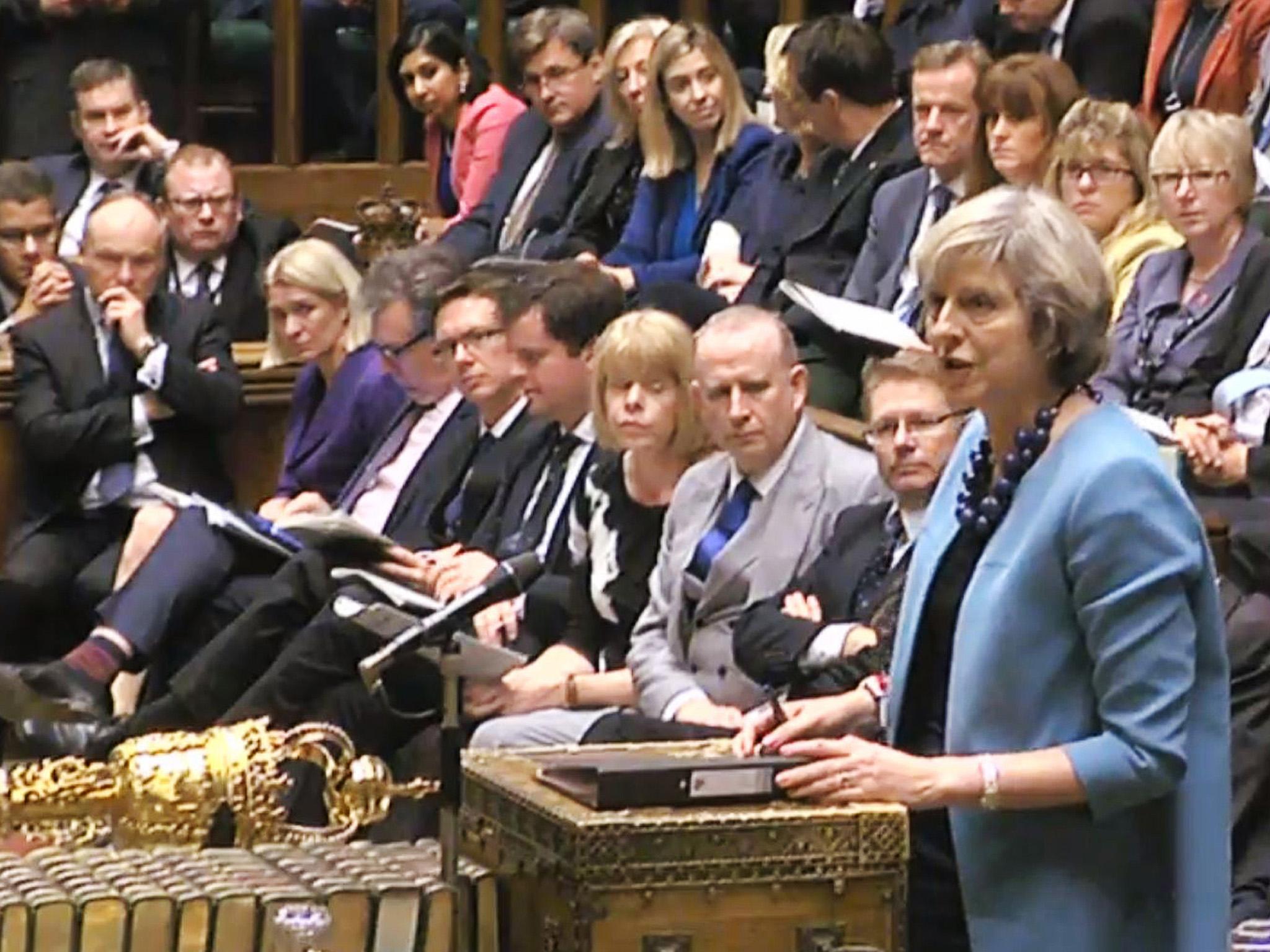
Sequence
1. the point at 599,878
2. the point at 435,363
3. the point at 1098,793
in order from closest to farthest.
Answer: the point at 1098,793 < the point at 599,878 < the point at 435,363

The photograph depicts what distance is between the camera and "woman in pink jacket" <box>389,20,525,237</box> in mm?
8078

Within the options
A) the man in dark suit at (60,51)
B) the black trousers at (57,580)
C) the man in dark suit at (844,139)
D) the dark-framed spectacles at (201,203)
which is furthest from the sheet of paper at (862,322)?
the man in dark suit at (60,51)

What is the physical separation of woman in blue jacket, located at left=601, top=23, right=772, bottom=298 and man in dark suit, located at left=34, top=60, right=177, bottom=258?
4.76ft

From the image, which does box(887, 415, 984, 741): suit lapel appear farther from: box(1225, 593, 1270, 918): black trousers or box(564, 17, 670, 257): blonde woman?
box(564, 17, 670, 257): blonde woman

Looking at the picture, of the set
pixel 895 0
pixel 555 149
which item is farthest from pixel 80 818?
pixel 895 0

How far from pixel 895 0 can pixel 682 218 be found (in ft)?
5.84

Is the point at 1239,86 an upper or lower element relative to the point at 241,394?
upper

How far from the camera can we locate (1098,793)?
9.25 feet

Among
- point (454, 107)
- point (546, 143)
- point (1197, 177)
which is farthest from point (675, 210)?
point (1197, 177)

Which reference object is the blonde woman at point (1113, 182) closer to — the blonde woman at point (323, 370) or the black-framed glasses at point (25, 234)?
the blonde woman at point (323, 370)

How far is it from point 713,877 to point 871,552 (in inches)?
62.8

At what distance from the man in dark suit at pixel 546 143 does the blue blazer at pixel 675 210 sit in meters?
0.37

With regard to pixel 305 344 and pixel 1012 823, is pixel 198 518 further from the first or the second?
pixel 1012 823

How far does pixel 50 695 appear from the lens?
576 cm
